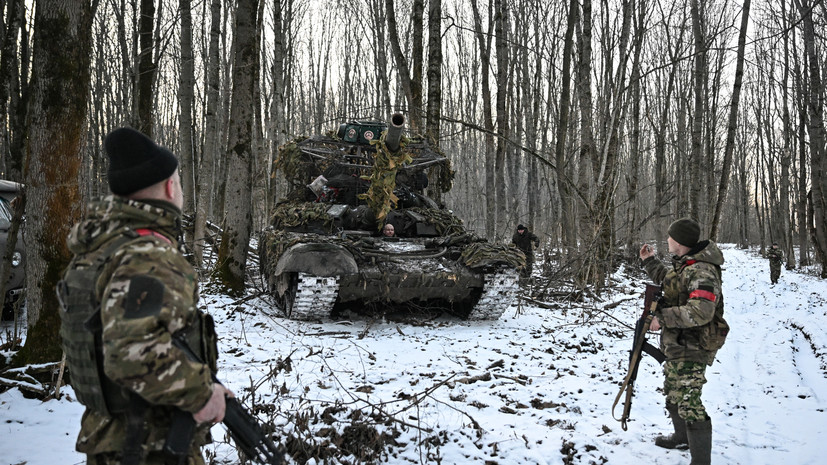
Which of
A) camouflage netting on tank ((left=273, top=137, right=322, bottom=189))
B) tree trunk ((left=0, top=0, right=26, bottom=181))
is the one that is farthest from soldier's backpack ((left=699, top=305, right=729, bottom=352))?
camouflage netting on tank ((left=273, top=137, right=322, bottom=189))

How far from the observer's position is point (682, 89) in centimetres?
2638

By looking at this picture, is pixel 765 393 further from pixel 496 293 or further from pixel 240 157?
pixel 240 157

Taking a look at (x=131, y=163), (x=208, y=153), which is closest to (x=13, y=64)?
(x=131, y=163)

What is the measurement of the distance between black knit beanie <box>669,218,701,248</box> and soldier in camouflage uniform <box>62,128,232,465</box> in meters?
2.91

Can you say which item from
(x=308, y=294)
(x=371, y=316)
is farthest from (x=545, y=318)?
(x=308, y=294)

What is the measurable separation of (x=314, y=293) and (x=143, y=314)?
4.76m

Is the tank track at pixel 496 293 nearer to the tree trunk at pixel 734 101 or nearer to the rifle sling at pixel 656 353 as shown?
the rifle sling at pixel 656 353

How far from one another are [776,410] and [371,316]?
15.1 ft

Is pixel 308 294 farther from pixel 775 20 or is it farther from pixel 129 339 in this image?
pixel 775 20

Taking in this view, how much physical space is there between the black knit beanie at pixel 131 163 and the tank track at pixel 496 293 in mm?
5394

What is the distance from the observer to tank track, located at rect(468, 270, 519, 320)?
687 centimetres

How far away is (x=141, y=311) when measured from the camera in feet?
5.30

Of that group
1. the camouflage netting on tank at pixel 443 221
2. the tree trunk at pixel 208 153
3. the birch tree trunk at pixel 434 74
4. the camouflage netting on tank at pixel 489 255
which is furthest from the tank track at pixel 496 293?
the tree trunk at pixel 208 153

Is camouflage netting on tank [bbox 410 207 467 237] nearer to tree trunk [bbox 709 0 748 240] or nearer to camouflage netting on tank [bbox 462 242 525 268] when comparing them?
camouflage netting on tank [bbox 462 242 525 268]
